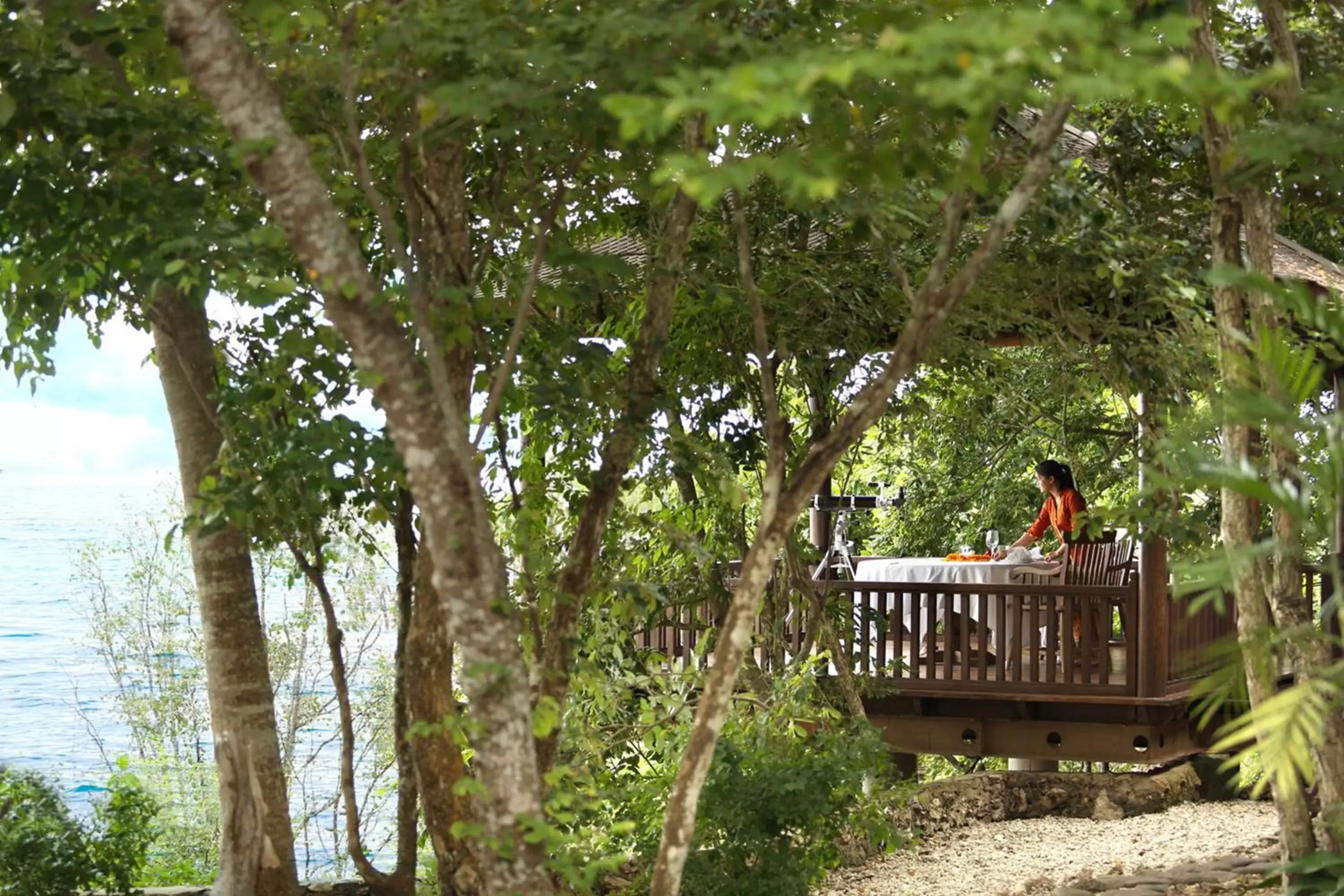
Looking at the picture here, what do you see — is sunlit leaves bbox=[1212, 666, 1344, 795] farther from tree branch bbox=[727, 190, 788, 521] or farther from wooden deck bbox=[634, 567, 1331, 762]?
wooden deck bbox=[634, 567, 1331, 762]

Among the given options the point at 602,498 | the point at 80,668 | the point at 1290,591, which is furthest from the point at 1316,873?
the point at 80,668

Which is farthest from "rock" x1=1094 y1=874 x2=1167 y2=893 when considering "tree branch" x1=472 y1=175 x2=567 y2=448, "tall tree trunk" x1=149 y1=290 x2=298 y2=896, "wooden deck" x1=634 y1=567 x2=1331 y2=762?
"tree branch" x1=472 y1=175 x2=567 y2=448

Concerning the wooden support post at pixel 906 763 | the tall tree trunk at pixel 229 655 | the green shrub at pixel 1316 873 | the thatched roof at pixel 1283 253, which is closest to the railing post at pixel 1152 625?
the thatched roof at pixel 1283 253

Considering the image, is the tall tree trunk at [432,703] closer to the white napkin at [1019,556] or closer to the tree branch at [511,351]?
the tree branch at [511,351]

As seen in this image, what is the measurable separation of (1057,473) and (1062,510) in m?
0.24

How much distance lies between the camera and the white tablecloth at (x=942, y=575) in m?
7.68

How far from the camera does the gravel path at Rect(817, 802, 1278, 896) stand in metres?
6.19

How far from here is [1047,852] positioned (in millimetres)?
6816

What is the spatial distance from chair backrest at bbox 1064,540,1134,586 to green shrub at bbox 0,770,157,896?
4.97 m

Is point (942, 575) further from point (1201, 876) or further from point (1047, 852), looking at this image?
point (1201, 876)

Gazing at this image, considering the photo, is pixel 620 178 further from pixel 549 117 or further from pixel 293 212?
pixel 293 212

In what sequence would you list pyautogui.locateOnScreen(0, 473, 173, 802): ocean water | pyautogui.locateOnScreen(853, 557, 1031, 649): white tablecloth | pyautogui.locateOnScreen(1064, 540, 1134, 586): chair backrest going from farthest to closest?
pyautogui.locateOnScreen(0, 473, 173, 802): ocean water → pyautogui.locateOnScreen(1064, 540, 1134, 586): chair backrest → pyautogui.locateOnScreen(853, 557, 1031, 649): white tablecloth

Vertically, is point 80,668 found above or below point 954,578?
below

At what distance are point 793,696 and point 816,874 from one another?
28.9 inches
